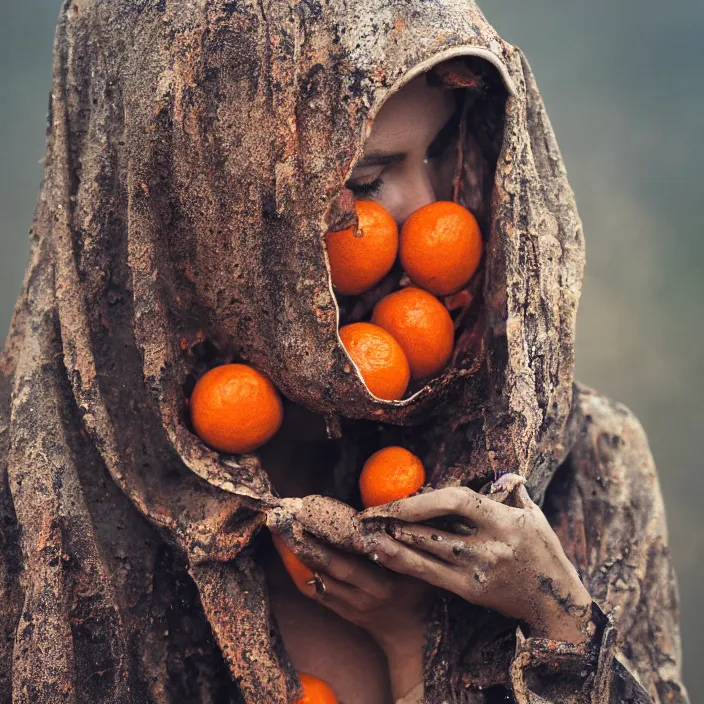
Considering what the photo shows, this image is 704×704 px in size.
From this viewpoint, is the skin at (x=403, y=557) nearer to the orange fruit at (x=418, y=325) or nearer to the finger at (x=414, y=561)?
the finger at (x=414, y=561)

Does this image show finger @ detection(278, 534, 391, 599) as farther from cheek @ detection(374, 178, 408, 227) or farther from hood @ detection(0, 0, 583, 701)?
cheek @ detection(374, 178, 408, 227)

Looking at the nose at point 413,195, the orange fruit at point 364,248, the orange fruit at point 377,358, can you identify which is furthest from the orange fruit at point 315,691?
the nose at point 413,195

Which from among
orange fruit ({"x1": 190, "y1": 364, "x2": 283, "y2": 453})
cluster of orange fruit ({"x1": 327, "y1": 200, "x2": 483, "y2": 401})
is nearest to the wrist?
cluster of orange fruit ({"x1": 327, "y1": 200, "x2": 483, "y2": 401})

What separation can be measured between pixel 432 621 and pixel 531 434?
32 centimetres

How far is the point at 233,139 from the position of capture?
1227 millimetres

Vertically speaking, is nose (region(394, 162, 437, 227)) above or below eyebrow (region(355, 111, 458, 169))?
below

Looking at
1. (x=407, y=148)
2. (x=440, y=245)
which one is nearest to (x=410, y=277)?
(x=440, y=245)

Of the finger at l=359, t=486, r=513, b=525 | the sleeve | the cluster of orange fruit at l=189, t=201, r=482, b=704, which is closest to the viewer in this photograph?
the finger at l=359, t=486, r=513, b=525

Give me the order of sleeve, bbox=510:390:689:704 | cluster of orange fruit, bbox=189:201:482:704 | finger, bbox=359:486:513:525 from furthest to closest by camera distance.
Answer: sleeve, bbox=510:390:689:704 → cluster of orange fruit, bbox=189:201:482:704 → finger, bbox=359:486:513:525

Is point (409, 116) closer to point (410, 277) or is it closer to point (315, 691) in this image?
point (410, 277)

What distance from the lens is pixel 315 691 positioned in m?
1.35

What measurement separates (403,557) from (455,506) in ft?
0.34

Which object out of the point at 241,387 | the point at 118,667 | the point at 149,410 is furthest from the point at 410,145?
the point at 118,667

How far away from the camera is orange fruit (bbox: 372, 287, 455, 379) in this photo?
1315 mm
